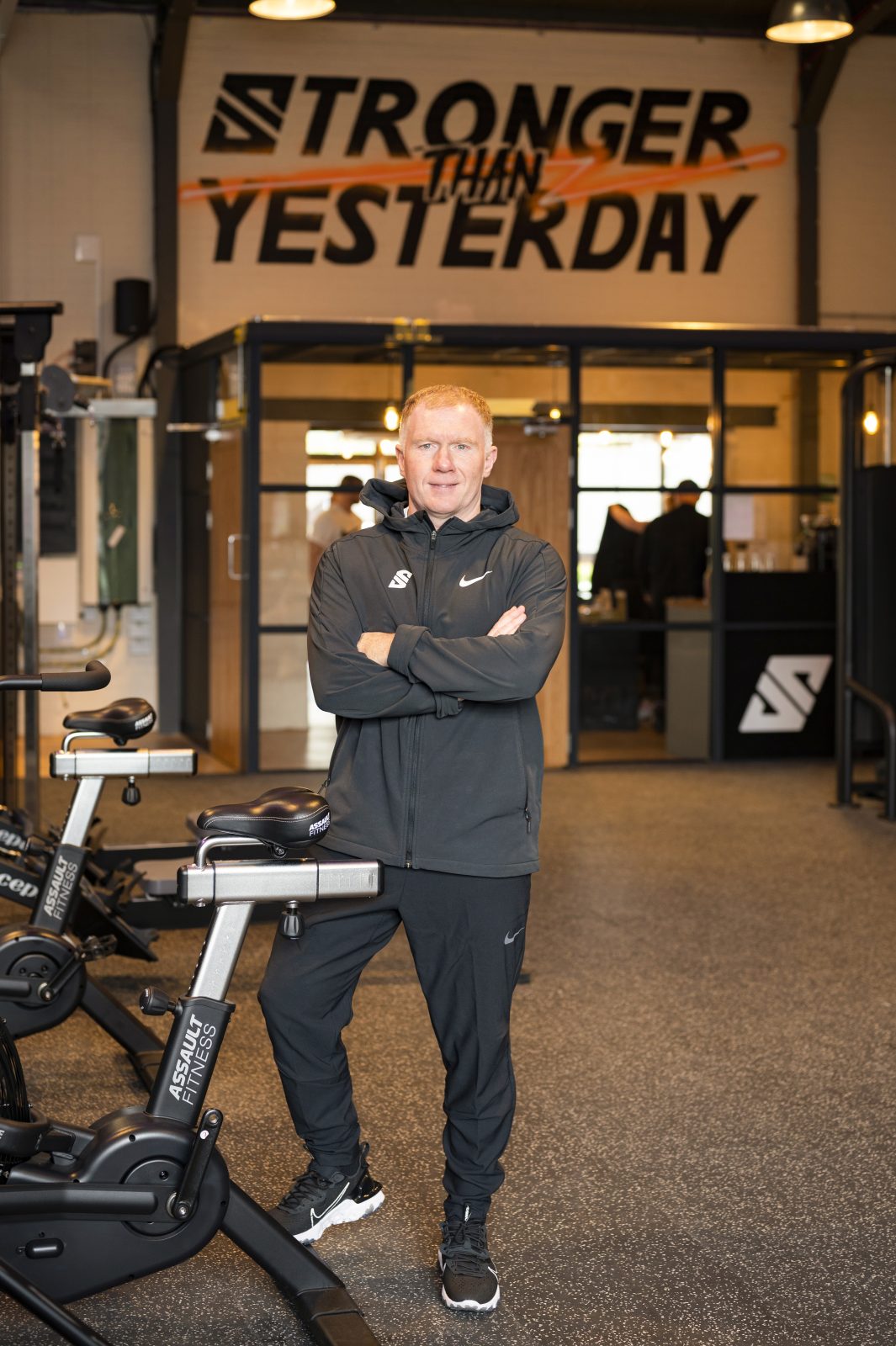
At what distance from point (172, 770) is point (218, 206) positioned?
24.9ft

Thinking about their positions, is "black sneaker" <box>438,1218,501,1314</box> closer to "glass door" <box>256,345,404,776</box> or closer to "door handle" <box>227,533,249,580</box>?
"glass door" <box>256,345,404,776</box>

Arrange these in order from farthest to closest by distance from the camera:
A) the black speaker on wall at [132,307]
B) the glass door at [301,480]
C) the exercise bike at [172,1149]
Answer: the black speaker on wall at [132,307]
the glass door at [301,480]
the exercise bike at [172,1149]

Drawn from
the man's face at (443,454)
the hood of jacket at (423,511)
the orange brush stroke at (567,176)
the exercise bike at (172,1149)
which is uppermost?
the orange brush stroke at (567,176)

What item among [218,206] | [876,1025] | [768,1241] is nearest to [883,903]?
[876,1025]

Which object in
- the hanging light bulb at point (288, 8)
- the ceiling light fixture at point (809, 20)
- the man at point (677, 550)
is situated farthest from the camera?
the man at point (677, 550)

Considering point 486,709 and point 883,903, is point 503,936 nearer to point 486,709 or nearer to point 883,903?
point 486,709

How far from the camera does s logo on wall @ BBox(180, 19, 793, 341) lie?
1035cm

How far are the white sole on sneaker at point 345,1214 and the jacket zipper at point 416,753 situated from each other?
0.73 m

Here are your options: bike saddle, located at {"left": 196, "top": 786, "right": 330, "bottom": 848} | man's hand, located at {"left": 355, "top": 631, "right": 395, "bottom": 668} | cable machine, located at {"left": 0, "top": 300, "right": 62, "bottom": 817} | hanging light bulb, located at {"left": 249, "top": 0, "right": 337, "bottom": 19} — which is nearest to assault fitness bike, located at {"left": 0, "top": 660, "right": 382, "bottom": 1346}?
bike saddle, located at {"left": 196, "top": 786, "right": 330, "bottom": 848}

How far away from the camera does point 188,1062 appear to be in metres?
2.41

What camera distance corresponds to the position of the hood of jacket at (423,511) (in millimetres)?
2797

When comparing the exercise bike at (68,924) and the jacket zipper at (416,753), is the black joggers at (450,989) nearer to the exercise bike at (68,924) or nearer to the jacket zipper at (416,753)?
the jacket zipper at (416,753)

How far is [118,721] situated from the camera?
3.58 m

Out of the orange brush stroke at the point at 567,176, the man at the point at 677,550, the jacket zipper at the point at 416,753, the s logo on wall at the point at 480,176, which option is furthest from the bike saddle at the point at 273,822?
the orange brush stroke at the point at 567,176
